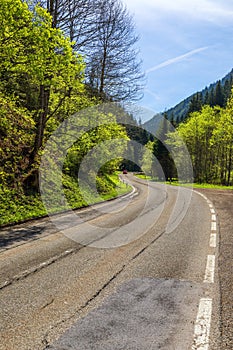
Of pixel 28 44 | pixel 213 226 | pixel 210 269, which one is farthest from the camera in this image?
pixel 213 226

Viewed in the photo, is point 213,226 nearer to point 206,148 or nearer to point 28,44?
point 28,44

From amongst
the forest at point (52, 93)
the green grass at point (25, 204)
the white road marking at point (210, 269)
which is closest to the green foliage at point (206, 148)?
the forest at point (52, 93)

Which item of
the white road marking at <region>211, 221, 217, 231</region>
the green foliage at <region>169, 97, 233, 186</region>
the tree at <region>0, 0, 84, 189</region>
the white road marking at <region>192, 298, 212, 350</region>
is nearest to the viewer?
the white road marking at <region>192, 298, 212, 350</region>

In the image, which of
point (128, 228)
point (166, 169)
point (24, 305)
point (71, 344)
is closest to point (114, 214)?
point (128, 228)

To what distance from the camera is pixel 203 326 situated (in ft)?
12.3

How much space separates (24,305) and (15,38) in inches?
338

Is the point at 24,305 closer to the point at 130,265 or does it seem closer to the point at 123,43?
the point at 130,265

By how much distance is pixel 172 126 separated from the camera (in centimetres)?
8356

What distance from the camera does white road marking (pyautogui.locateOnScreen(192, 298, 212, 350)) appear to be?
3.33 m

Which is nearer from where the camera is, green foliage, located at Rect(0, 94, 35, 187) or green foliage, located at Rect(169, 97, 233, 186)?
green foliage, located at Rect(0, 94, 35, 187)

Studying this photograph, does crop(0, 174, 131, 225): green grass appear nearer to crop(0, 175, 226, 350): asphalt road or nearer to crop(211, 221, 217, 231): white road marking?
crop(0, 175, 226, 350): asphalt road

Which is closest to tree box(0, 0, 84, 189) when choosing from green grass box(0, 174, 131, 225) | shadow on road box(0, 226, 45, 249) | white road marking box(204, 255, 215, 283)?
green grass box(0, 174, 131, 225)

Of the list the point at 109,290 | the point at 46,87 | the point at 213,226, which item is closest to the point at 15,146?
the point at 46,87

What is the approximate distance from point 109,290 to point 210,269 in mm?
2200
